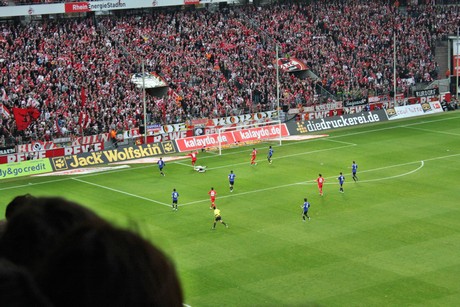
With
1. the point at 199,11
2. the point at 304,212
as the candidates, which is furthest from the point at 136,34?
the point at 304,212

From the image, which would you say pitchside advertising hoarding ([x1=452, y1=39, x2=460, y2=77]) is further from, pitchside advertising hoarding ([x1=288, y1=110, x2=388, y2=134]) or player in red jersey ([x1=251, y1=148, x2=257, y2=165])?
player in red jersey ([x1=251, y1=148, x2=257, y2=165])

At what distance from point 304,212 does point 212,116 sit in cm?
2507

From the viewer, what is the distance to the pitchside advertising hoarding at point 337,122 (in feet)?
205

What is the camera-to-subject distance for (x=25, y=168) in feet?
166

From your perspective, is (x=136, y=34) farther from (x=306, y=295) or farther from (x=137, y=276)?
(x=137, y=276)

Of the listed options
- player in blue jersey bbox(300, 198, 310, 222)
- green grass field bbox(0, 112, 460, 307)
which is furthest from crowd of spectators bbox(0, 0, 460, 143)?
player in blue jersey bbox(300, 198, 310, 222)

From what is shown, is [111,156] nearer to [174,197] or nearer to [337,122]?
[174,197]

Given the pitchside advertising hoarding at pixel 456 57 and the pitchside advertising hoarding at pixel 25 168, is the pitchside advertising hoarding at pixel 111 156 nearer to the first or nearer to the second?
the pitchside advertising hoarding at pixel 25 168

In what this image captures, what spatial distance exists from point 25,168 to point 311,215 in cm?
1908

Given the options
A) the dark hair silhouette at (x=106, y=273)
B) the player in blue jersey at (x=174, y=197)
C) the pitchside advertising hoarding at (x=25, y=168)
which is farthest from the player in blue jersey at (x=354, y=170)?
the dark hair silhouette at (x=106, y=273)

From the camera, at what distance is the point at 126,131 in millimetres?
57156

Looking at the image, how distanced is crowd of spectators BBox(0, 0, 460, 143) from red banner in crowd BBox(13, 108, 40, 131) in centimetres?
40

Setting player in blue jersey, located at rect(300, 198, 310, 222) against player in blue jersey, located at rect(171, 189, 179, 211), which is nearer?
player in blue jersey, located at rect(300, 198, 310, 222)

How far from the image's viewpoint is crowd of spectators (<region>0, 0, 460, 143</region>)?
59.0 m
